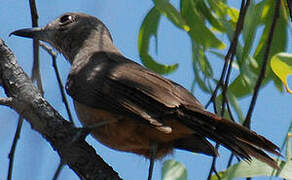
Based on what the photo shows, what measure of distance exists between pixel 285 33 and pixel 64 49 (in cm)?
202

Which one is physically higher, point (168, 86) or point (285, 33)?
point (285, 33)

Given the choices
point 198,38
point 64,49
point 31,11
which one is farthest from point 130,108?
point 64,49

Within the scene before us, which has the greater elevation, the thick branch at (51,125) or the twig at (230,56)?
the twig at (230,56)

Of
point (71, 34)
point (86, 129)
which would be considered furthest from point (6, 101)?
point (71, 34)

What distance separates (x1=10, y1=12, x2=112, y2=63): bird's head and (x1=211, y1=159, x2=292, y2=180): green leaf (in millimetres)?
1908

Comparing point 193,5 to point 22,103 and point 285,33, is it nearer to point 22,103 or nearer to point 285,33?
point 285,33

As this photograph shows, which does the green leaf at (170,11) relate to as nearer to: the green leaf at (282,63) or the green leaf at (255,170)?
the green leaf at (282,63)

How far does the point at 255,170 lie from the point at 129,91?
2.95ft

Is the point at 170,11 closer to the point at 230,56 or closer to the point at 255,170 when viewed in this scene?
the point at 230,56

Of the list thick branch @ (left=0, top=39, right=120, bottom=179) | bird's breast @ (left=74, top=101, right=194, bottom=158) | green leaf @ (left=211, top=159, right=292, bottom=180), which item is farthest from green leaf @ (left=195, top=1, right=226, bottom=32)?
thick branch @ (left=0, top=39, right=120, bottom=179)

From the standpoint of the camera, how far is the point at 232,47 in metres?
2.71

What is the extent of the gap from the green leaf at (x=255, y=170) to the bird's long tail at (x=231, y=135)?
0.06 m

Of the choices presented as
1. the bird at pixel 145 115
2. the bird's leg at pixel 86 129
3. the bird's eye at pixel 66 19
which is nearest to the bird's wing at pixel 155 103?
the bird at pixel 145 115

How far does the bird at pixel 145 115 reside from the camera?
284 cm
